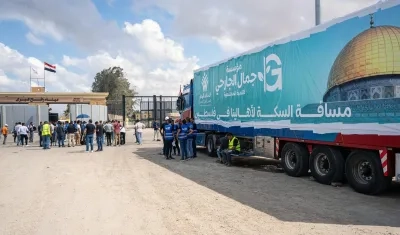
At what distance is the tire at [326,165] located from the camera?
8570mm

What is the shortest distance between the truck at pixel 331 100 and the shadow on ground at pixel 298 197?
447 mm

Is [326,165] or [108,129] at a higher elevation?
[108,129]

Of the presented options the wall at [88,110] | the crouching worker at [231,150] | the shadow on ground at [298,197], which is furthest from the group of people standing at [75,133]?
the shadow on ground at [298,197]

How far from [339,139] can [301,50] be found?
2.61m

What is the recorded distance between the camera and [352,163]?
8.12 m

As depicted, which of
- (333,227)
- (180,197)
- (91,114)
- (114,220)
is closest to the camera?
(333,227)

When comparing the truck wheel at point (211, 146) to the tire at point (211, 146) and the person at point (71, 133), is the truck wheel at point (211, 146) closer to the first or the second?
the tire at point (211, 146)

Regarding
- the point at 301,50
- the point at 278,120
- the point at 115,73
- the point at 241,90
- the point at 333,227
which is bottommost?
the point at 333,227

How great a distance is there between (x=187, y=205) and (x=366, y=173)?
397 cm

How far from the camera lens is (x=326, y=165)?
9.16 meters

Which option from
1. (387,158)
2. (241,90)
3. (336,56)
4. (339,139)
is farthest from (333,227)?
(241,90)

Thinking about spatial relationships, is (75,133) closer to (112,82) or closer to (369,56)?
(369,56)

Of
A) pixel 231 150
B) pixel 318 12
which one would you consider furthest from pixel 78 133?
pixel 318 12

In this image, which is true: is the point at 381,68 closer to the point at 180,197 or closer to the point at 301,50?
the point at 301,50
